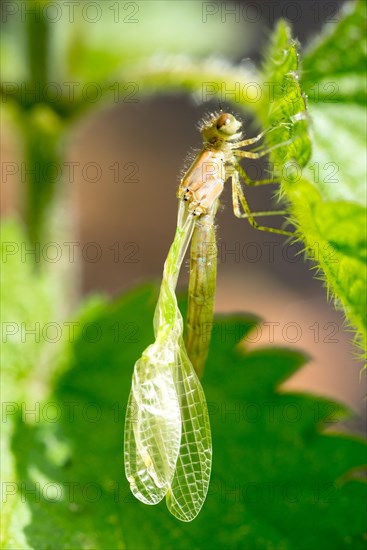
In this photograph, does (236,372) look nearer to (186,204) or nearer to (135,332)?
(135,332)

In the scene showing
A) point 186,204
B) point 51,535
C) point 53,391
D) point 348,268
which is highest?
point 186,204

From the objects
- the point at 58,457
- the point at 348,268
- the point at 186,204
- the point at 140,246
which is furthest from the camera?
the point at 140,246

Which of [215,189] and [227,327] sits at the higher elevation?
[215,189]

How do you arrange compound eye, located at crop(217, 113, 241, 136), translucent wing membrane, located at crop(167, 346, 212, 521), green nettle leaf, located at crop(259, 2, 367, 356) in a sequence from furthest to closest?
compound eye, located at crop(217, 113, 241, 136) → translucent wing membrane, located at crop(167, 346, 212, 521) → green nettle leaf, located at crop(259, 2, 367, 356)

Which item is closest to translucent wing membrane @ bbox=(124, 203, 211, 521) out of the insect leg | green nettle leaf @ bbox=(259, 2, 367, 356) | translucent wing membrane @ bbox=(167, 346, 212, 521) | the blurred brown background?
translucent wing membrane @ bbox=(167, 346, 212, 521)

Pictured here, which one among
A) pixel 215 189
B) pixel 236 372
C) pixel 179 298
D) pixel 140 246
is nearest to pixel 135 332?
pixel 179 298

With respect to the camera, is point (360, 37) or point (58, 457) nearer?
point (360, 37)

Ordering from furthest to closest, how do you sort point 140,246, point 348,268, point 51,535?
1. point 140,246
2. point 51,535
3. point 348,268

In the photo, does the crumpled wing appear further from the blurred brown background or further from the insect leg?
the blurred brown background

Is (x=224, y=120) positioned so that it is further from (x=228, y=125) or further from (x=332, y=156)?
(x=332, y=156)

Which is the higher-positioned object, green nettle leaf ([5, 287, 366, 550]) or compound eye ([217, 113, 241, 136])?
compound eye ([217, 113, 241, 136])
